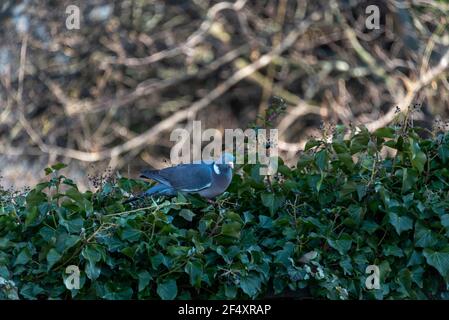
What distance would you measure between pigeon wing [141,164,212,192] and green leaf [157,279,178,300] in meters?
0.74

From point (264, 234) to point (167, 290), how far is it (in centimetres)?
Answer: 57

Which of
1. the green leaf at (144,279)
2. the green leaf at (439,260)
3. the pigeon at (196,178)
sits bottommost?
the green leaf at (144,279)

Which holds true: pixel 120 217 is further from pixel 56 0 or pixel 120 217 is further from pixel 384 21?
pixel 384 21

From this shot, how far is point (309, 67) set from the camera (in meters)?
9.60

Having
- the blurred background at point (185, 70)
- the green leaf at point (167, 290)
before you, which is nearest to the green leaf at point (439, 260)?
the green leaf at point (167, 290)

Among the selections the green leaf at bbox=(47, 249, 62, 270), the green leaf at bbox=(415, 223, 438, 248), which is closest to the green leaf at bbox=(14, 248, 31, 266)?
the green leaf at bbox=(47, 249, 62, 270)

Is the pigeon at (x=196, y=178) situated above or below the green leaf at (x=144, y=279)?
above

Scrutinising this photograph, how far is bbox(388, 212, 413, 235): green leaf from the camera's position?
3.49 meters

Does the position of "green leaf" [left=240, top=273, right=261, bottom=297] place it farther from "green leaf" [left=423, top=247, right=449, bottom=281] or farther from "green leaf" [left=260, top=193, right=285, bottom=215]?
"green leaf" [left=423, top=247, right=449, bottom=281]

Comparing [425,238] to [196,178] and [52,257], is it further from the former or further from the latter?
[52,257]

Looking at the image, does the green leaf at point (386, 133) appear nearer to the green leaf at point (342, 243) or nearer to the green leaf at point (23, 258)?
the green leaf at point (342, 243)

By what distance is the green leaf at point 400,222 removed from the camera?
3490 millimetres

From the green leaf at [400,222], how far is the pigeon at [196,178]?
793mm
